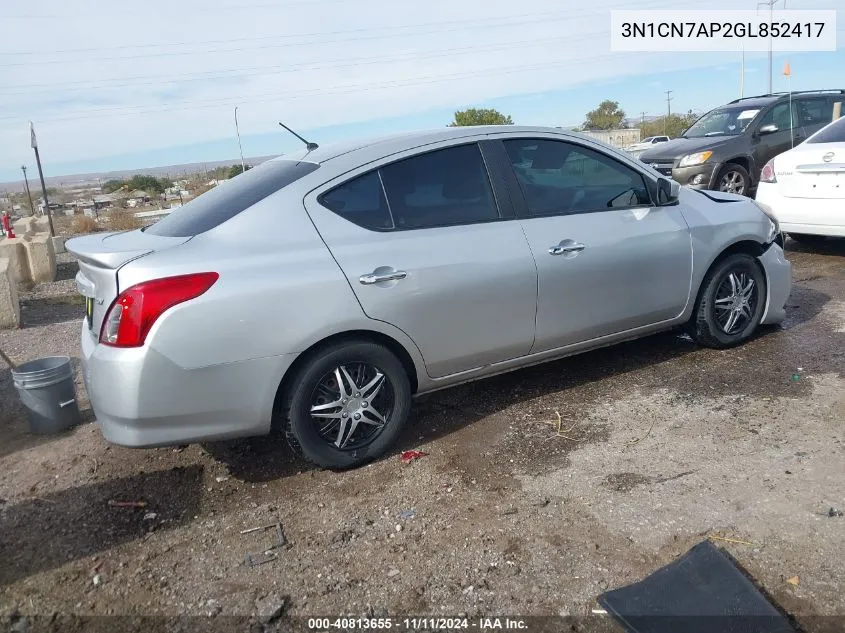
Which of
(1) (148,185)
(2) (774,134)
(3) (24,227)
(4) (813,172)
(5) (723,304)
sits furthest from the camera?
(1) (148,185)

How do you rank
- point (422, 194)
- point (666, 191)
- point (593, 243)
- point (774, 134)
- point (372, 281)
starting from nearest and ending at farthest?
point (372, 281)
point (422, 194)
point (593, 243)
point (666, 191)
point (774, 134)

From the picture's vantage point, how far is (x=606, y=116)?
2721 inches

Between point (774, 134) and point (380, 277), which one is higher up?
point (774, 134)

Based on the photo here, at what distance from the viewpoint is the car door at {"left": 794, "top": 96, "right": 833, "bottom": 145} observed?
37.5 feet

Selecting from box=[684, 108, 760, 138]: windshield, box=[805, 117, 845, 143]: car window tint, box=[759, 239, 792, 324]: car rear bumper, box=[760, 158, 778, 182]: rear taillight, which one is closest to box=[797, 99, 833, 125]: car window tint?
box=[684, 108, 760, 138]: windshield

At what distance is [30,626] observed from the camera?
8.95ft

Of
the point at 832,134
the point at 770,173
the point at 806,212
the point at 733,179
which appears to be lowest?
the point at 806,212

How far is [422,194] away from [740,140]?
8.47 metres

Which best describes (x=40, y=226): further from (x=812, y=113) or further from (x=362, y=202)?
(x=812, y=113)

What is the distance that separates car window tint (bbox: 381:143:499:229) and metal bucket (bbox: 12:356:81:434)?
2481 mm

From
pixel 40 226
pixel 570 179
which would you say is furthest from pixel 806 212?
pixel 40 226

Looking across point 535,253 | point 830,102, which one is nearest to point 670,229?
point 535,253

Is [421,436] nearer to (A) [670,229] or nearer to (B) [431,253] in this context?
(B) [431,253]

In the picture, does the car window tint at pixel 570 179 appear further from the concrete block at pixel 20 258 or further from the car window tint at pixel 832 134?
the concrete block at pixel 20 258
